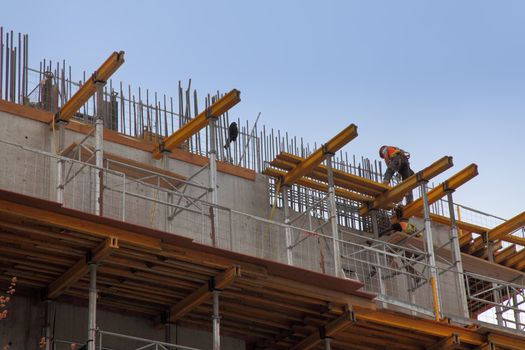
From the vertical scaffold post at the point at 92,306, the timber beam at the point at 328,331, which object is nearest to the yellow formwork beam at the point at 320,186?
the timber beam at the point at 328,331

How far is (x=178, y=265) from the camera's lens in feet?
86.9

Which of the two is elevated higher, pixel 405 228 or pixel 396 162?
pixel 396 162

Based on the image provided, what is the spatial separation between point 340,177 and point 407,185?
1955mm

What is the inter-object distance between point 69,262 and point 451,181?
1273 cm

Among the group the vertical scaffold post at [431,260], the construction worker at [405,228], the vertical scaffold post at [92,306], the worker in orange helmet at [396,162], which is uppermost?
the worker in orange helmet at [396,162]

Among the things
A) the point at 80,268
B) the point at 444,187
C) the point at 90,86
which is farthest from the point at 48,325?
the point at 444,187

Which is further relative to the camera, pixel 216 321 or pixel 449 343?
pixel 449 343

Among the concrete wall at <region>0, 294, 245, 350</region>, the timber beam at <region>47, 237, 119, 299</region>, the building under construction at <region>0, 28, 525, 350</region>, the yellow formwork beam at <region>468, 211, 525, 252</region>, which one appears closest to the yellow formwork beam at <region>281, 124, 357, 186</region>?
the building under construction at <region>0, 28, 525, 350</region>

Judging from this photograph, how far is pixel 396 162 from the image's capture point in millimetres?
37062

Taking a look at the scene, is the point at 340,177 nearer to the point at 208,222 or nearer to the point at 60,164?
the point at 208,222

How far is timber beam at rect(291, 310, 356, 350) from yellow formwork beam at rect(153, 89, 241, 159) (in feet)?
18.9

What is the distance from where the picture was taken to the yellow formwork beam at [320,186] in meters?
33.7

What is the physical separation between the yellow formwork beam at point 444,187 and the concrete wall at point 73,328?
8577mm

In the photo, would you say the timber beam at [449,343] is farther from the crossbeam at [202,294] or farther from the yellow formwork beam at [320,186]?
the crossbeam at [202,294]
